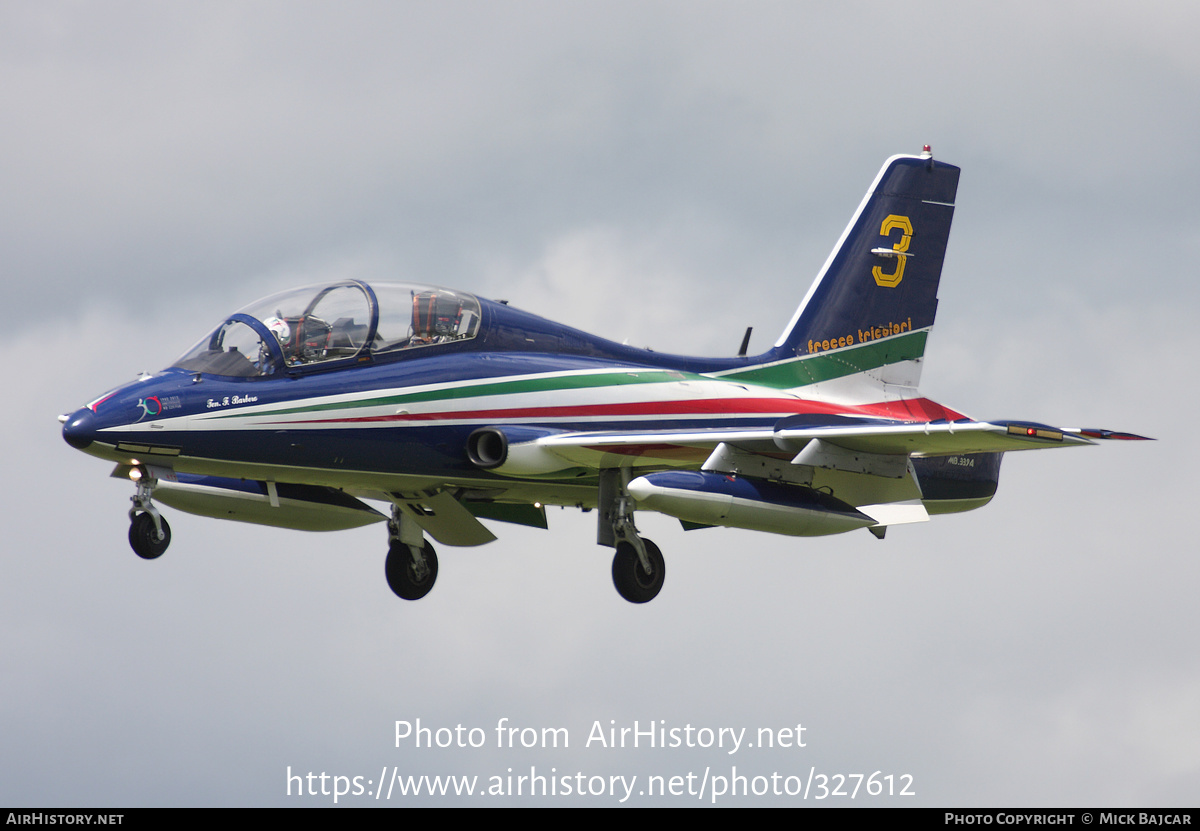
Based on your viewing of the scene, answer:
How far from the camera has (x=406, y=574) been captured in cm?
2197

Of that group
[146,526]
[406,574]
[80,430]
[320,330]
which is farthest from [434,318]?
[406,574]

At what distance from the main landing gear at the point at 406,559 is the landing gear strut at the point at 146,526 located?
16.5ft

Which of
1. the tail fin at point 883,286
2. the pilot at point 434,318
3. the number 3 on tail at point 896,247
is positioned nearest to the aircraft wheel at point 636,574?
the pilot at point 434,318

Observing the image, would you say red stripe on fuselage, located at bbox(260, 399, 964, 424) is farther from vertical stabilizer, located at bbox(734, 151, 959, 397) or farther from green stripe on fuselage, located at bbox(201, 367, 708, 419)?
vertical stabilizer, located at bbox(734, 151, 959, 397)

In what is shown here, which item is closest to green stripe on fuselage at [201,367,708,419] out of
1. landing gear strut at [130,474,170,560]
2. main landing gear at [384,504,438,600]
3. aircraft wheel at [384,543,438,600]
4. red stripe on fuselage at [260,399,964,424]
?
red stripe on fuselage at [260,399,964,424]

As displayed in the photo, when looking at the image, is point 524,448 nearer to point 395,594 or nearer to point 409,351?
point 409,351

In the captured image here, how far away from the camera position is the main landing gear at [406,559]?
21.9 metres

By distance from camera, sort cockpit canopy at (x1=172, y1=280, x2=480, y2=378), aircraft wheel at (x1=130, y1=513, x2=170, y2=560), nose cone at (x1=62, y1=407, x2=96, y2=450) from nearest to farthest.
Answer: nose cone at (x1=62, y1=407, x2=96, y2=450) → aircraft wheel at (x1=130, y1=513, x2=170, y2=560) → cockpit canopy at (x1=172, y1=280, x2=480, y2=378)

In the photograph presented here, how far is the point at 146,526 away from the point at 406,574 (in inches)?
214

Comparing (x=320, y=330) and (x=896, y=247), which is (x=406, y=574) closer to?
(x=320, y=330)

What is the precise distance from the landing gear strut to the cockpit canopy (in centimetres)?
148

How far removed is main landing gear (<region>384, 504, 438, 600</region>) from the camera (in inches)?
863

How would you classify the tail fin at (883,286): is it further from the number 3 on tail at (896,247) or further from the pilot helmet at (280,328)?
the pilot helmet at (280,328)

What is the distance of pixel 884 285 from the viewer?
23.3 metres
